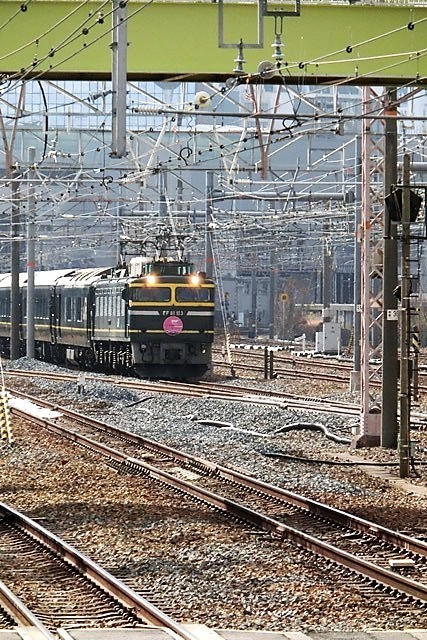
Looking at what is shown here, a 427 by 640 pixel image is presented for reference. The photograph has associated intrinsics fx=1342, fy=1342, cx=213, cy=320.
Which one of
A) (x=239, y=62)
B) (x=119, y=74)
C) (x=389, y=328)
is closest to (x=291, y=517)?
(x=119, y=74)

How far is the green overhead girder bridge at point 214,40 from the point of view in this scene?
14430 millimetres

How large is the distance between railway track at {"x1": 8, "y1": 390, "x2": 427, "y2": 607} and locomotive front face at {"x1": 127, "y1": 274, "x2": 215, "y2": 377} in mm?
12414

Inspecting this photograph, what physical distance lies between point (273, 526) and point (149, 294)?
20105mm

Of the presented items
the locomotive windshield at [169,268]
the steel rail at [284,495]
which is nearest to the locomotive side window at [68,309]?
the locomotive windshield at [169,268]

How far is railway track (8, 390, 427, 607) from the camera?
1013 centimetres

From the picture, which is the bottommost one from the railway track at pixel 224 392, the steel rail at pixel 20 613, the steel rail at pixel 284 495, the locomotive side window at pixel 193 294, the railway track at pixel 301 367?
the railway track at pixel 301 367

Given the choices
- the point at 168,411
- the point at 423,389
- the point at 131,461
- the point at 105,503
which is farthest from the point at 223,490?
the point at 423,389

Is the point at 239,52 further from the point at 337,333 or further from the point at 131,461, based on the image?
the point at 337,333

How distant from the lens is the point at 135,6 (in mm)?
14188

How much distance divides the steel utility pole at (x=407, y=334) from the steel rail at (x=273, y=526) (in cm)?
267

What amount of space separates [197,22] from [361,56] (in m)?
1.82

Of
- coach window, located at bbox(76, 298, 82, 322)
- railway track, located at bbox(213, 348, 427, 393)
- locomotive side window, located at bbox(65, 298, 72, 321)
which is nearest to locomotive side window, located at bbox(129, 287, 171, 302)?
railway track, located at bbox(213, 348, 427, 393)

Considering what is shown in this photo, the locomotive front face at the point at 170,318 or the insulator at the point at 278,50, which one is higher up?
the insulator at the point at 278,50

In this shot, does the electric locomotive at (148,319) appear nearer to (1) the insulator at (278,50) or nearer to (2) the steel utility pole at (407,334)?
(2) the steel utility pole at (407,334)
